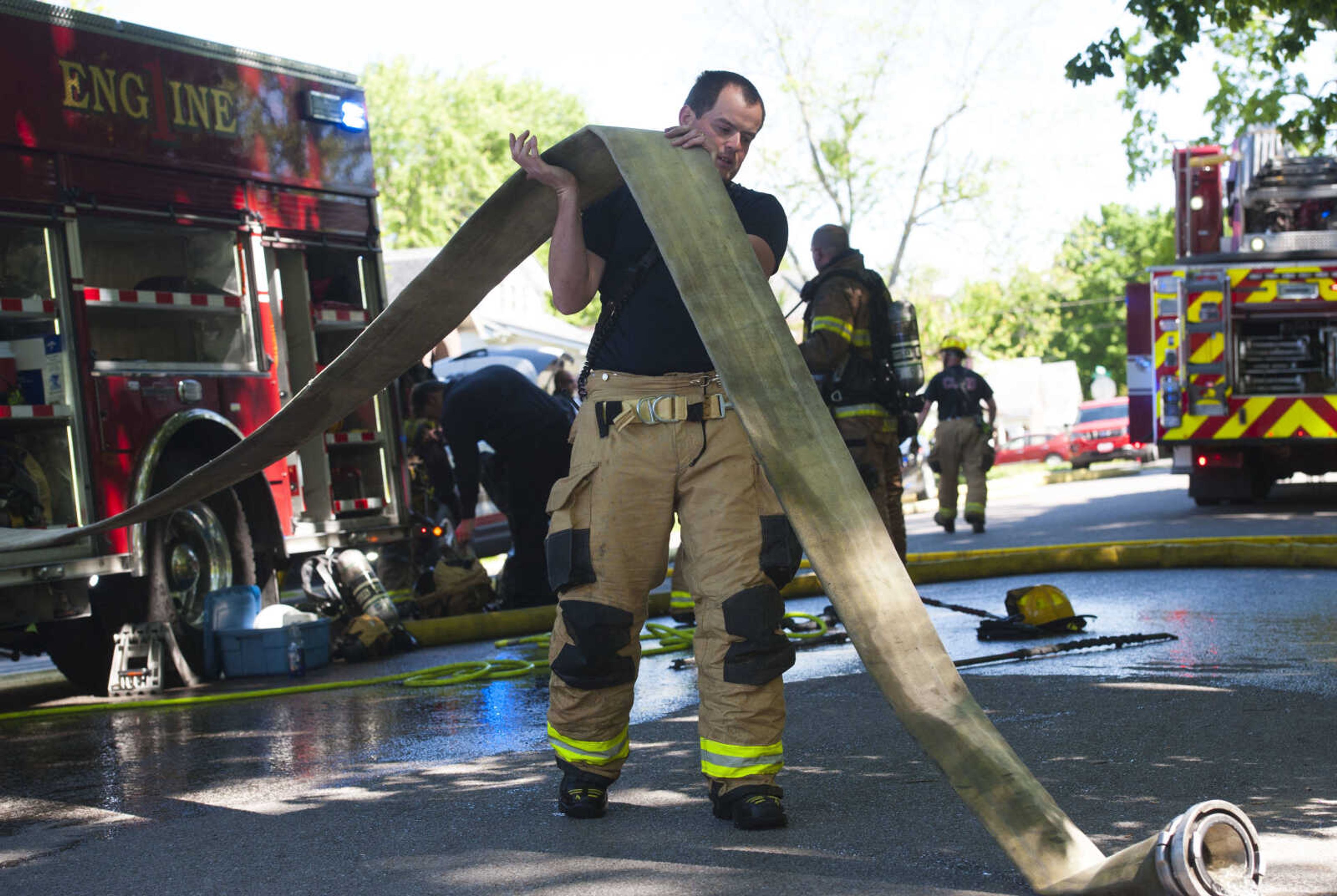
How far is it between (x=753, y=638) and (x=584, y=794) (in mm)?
637

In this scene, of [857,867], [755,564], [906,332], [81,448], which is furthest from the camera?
[906,332]

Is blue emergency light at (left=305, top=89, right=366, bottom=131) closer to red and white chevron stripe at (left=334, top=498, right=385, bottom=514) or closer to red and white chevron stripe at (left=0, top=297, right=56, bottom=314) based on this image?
red and white chevron stripe at (left=334, top=498, right=385, bottom=514)

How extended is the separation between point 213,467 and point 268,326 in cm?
412

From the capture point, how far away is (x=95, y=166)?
24.8 feet

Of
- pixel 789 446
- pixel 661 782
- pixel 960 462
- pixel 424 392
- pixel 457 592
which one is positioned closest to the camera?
pixel 789 446

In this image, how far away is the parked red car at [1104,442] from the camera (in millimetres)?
35000

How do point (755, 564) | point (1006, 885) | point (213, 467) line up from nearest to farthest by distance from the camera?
point (1006, 885) < point (755, 564) < point (213, 467)

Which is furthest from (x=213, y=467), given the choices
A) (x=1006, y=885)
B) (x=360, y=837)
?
(x=1006, y=885)

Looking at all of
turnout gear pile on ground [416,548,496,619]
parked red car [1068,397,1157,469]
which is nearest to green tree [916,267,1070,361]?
parked red car [1068,397,1157,469]

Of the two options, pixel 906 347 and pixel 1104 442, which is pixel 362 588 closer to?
pixel 906 347

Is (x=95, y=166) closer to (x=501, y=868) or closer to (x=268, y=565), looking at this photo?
(x=268, y=565)

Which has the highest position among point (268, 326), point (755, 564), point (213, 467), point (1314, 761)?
point (268, 326)

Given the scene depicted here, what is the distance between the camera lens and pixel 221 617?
26.0 feet

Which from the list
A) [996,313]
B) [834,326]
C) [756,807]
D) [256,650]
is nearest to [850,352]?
[834,326]
